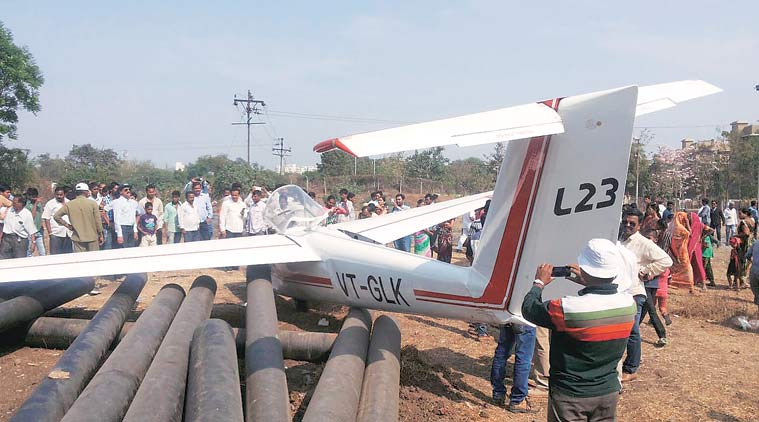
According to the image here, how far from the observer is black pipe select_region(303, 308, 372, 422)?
13.8ft

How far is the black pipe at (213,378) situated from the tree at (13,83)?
38848 mm

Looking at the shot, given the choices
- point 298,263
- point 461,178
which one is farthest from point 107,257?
point 461,178

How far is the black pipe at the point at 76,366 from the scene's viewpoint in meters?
4.14

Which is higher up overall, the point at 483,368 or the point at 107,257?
the point at 107,257

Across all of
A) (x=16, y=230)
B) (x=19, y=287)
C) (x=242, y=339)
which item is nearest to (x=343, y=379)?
(x=242, y=339)

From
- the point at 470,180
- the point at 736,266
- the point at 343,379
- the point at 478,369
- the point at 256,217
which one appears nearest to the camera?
the point at 343,379

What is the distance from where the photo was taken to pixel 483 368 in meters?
7.37

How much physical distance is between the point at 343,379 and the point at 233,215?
29.2 feet

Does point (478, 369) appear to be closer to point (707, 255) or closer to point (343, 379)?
point (343, 379)

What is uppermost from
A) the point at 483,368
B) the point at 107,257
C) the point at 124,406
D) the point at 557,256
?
the point at 557,256

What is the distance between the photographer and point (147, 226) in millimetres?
12758

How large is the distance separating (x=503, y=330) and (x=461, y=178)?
161ft

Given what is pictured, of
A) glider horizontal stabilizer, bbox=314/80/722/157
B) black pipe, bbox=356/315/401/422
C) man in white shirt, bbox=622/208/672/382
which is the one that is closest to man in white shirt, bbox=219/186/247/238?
black pipe, bbox=356/315/401/422

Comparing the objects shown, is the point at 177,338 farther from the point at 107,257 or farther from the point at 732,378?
the point at 732,378
